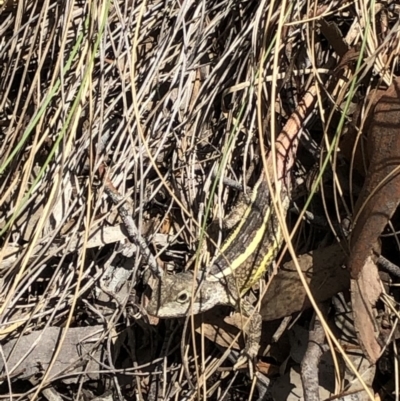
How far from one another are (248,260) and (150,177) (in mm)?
429

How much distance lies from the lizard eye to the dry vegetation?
0.11 meters

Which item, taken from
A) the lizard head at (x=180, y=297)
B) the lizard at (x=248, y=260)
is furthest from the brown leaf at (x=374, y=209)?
the lizard head at (x=180, y=297)

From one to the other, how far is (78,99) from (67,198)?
36 centimetres

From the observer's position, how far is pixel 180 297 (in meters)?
2.11

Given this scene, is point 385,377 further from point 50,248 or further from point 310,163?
point 50,248

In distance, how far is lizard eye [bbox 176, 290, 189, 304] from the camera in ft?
6.91

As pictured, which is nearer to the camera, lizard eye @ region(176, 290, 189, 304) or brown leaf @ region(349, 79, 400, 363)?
brown leaf @ region(349, 79, 400, 363)

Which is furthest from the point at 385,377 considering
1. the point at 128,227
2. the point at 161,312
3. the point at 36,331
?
the point at 36,331

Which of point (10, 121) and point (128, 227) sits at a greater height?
point (10, 121)

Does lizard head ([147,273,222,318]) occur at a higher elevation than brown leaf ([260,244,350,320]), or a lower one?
lower

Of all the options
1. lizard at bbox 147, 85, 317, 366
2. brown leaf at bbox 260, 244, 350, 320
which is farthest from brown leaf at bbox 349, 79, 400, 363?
lizard at bbox 147, 85, 317, 366

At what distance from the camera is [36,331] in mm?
2275

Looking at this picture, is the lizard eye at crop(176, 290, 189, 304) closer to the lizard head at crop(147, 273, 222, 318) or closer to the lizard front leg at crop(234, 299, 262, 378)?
the lizard head at crop(147, 273, 222, 318)

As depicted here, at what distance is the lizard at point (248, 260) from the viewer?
211 cm
